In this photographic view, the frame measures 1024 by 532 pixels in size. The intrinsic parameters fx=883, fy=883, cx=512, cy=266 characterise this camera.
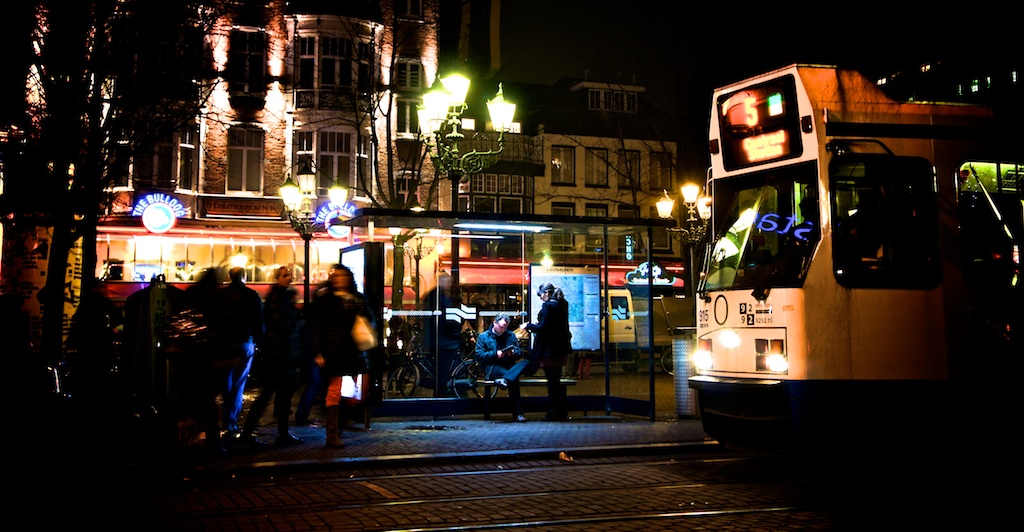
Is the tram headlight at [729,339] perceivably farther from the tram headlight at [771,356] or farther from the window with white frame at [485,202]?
the window with white frame at [485,202]

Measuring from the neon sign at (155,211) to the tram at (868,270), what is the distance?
22227mm

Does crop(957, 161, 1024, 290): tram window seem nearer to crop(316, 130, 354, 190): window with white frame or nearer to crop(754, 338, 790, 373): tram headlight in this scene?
crop(754, 338, 790, 373): tram headlight

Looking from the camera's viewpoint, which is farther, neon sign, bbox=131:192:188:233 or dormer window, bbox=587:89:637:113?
dormer window, bbox=587:89:637:113

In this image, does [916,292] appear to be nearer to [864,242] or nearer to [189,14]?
[864,242]

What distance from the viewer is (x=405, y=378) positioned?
15.2 meters

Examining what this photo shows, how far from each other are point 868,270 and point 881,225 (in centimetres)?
41

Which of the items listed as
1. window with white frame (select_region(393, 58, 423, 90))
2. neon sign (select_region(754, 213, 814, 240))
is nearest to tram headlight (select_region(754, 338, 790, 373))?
neon sign (select_region(754, 213, 814, 240))

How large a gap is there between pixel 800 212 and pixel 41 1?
12.8m

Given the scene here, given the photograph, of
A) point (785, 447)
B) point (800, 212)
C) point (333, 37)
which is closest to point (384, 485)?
point (785, 447)

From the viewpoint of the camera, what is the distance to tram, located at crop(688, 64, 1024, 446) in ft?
24.3

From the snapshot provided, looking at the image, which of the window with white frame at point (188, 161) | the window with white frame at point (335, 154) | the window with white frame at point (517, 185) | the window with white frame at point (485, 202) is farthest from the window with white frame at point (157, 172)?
the window with white frame at point (517, 185)

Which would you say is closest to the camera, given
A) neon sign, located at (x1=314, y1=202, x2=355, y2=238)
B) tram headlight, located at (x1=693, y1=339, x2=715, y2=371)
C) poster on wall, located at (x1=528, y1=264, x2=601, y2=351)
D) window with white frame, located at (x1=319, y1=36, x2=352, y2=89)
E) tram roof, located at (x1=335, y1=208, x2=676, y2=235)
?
tram headlight, located at (x1=693, y1=339, x2=715, y2=371)

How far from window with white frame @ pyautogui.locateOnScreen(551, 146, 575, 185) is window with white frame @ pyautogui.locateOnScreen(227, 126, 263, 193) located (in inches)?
593

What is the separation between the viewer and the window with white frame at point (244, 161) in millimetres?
31734
